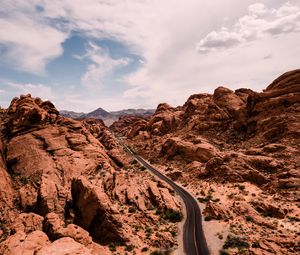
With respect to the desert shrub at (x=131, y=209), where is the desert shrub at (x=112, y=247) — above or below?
below

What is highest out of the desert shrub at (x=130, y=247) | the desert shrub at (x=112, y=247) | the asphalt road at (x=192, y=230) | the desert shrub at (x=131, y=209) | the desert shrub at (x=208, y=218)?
the desert shrub at (x=131, y=209)

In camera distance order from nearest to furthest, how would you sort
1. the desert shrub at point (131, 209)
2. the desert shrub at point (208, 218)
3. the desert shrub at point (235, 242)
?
the desert shrub at point (235, 242) → the desert shrub at point (208, 218) → the desert shrub at point (131, 209)

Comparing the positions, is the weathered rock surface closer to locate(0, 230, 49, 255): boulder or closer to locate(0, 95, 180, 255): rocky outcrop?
locate(0, 95, 180, 255): rocky outcrop

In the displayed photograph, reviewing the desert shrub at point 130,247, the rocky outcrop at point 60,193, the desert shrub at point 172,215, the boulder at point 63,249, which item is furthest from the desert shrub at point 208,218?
the boulder at point 63,249

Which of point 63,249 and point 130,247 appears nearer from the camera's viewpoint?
point 63,249

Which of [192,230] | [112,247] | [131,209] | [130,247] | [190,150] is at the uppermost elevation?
[190,150]

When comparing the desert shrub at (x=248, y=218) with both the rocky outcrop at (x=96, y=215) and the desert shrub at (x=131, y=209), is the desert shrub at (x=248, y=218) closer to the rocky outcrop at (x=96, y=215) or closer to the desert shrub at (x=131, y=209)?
the desert shrub at (x=131, y=209)

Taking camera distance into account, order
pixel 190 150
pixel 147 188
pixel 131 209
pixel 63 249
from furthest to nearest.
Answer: pixel 190 150 → pixel 147 188 → pixel 131 209 → pixel 63 249

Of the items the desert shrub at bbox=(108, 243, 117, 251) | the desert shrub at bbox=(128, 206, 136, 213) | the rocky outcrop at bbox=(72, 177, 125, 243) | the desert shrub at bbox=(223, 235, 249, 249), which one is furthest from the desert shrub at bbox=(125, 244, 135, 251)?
the desert shrub at bbox=(223, 235, 249, 249)

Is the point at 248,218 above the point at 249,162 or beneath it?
beneath

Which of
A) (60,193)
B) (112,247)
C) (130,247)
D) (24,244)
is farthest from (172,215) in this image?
(24,244)

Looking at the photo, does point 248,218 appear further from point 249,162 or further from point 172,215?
point 249,162

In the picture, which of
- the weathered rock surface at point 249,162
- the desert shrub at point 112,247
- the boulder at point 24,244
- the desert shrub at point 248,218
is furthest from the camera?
the desert shrub at point 248,218

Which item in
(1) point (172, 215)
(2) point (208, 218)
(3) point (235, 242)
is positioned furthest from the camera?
(1) point (172, 215)
